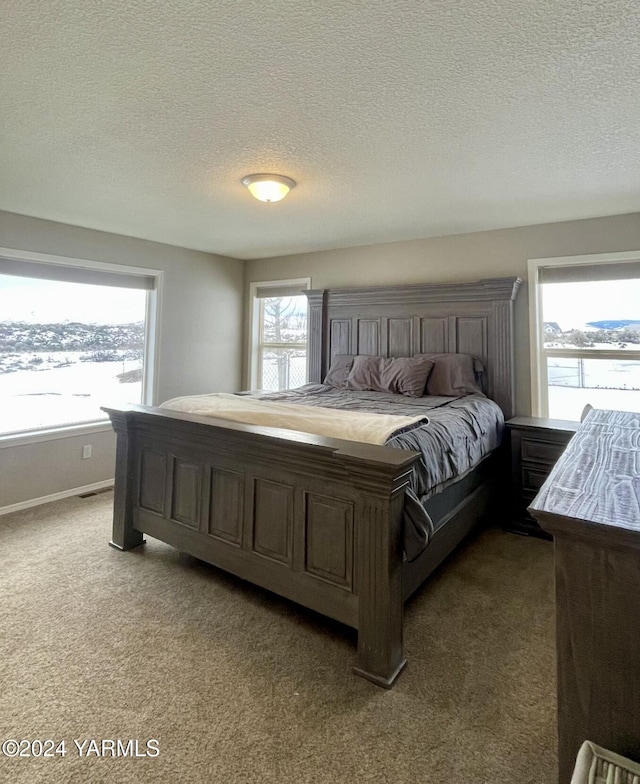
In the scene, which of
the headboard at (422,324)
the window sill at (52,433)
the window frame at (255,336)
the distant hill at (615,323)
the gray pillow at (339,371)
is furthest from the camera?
the window frame at (255,336)

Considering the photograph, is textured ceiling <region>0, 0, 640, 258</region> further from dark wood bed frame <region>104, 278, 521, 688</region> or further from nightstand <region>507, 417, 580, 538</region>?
nightstand <region>507, 417, 580, 538</region>

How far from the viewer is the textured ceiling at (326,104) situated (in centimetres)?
135

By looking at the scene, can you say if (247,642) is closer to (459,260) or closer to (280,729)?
(280,729)

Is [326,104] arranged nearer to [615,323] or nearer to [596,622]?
[596,622]

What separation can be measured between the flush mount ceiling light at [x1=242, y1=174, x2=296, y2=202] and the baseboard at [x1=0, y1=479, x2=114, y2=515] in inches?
119

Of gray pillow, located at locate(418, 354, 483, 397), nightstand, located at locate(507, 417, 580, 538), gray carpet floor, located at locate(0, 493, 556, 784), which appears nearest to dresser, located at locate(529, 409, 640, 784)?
gray carpet floor, located at locate(0, 493, 556, 784)

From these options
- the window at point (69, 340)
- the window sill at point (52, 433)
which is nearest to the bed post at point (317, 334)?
the window at point (69, 340)

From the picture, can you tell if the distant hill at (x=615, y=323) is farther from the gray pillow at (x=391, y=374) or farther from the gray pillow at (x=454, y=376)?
the gray pillow at (x=391, y=374)

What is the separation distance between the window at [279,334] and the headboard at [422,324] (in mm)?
370

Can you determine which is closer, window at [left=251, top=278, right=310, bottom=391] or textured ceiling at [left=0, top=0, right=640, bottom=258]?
textured ceiling at [left=0, top=0, right=640, bottom=258]

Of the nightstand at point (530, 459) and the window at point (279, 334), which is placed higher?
the window at point (279, 334)

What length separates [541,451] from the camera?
302cm

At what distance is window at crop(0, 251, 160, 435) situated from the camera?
345 cm

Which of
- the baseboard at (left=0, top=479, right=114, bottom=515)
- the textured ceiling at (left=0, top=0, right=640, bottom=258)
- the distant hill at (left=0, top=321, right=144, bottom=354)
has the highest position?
the textured ceiling at (left=0, top=0, right=640, bottom=258)
